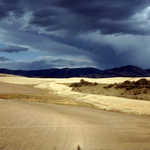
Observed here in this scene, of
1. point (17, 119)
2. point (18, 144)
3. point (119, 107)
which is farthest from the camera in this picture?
point (119, 107)

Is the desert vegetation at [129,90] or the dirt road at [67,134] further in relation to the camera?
the desert vegetation at [129,90]

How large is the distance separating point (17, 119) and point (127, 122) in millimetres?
6811

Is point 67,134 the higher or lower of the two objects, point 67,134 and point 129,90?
the lower

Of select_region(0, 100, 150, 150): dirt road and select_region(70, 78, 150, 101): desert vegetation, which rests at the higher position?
select_region(70, 78, 150, 101): desert vegetation

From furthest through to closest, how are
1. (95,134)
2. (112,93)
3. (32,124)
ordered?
(112,93)
(32,124)
(95,134)

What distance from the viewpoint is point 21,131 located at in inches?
493

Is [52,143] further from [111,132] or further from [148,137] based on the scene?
[148,137]

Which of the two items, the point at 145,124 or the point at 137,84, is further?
the point at 137,84

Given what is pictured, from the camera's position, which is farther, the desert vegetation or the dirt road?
the desert vegetation

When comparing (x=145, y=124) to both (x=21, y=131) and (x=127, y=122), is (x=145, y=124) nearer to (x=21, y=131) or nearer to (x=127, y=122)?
(x=127, y=122)

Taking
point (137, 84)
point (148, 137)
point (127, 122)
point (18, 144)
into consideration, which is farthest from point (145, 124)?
point (137, 84)

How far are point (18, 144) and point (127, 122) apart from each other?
27.9 feet

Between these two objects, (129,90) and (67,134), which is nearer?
(67,134)

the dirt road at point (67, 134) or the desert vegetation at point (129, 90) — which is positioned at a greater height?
the desert vegetation at point (129, 90)
